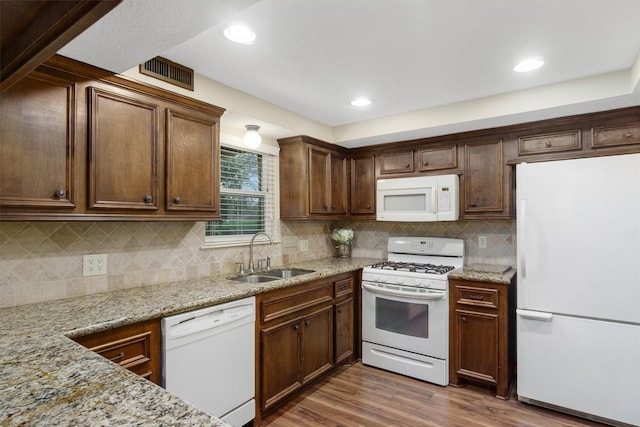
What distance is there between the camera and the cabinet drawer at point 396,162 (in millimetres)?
3561

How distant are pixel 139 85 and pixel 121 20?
2.09 feet

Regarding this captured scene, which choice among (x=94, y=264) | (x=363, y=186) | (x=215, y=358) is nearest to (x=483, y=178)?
(x=363, y=186)

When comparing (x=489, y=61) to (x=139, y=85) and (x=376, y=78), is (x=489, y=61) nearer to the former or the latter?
(x=376, y=78)

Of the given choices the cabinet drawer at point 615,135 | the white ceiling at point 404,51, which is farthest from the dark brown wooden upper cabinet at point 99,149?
the cabinet drawer at point 615,135

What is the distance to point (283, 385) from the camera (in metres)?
2.51

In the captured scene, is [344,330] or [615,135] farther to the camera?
[344,330]

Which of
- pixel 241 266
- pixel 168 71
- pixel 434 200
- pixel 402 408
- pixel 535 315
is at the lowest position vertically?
pixel 402 408

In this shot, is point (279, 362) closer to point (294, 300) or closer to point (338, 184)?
point (294, 300)

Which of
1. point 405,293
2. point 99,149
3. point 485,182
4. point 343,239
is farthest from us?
point 343,239

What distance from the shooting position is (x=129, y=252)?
2.23 m

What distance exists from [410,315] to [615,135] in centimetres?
209

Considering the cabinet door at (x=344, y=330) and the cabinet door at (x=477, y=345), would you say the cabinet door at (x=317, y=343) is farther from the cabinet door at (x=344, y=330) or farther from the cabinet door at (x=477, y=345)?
the cabinet door at (x=477, y=345)

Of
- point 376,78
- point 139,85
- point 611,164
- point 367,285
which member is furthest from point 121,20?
point 611,164

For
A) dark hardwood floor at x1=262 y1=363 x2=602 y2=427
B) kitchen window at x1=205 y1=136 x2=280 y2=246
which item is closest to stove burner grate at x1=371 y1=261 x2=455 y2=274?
dark hardwood floor at x1=262 y1=363 x2=602 y2=427
